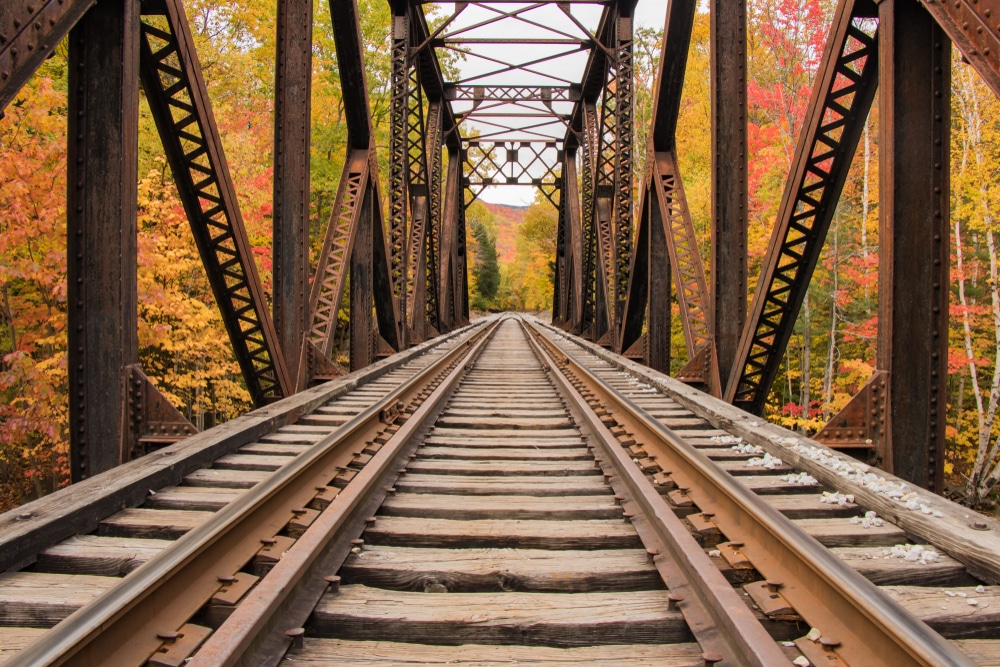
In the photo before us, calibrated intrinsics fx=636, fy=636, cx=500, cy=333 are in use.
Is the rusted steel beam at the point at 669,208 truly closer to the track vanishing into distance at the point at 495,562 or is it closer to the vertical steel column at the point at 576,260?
the track vanishing into distance at the point at 495,562

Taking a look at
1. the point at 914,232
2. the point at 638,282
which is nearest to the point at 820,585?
the point at 914,232

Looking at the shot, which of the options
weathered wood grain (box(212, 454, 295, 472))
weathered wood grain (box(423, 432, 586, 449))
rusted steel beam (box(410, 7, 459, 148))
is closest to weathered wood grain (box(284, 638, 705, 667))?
weathered wood grain (box(212, 454, 295, 472))

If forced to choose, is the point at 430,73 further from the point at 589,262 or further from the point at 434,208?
the point at 589,262

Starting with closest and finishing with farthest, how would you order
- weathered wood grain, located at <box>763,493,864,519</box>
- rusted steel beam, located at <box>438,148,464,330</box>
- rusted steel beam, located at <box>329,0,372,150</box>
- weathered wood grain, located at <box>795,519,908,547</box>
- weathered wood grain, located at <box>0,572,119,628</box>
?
1. weathered wood grain, located at <box>0,572,119,628</box>
2. weathered wood grain, located at <box>795,519,908,547</box>
3. weathered wood grain, located at <box>763,493,864,519</box>
4. rusted steel beam, located at <box>329,0,372,150</box>
5. rusted steel beam, located at <box>438,148,464,330</box>

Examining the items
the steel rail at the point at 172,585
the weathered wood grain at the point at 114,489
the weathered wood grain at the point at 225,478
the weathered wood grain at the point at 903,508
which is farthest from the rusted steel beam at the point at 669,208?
the steel rail at the point at 172,585

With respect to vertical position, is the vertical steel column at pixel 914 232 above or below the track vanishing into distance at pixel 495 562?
above

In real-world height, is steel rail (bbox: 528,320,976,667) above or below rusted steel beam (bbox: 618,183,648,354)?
below

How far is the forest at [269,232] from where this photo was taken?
9555mm

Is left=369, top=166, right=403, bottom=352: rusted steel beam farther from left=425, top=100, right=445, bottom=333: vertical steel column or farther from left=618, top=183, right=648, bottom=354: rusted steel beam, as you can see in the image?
left=425, top=100, right=445, bottom=333: vertical steel column

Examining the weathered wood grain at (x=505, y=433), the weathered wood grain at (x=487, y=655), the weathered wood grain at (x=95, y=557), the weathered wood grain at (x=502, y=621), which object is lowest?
the weathered wood grain at (x=487, y=655)

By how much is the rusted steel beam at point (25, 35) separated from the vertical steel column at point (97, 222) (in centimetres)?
80

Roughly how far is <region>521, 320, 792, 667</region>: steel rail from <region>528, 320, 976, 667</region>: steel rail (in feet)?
0.71

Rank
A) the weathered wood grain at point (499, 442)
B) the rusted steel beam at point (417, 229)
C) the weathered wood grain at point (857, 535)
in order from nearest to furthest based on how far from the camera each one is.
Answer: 1. the weathered wood grain at point (857, 535)
2. the weathered wood grain at point (499, 442)
3. the rusted steel beam at point (417, 229)

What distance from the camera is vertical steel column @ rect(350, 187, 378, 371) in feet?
27.1
